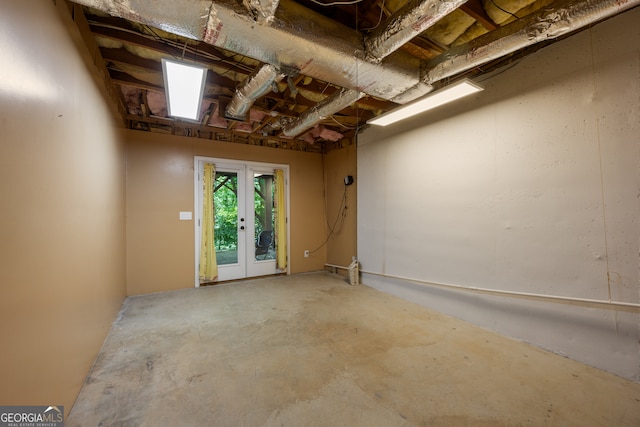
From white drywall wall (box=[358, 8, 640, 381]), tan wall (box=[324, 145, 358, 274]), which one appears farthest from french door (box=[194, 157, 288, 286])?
white drywall wall (box=[358, 8, 640, 381])

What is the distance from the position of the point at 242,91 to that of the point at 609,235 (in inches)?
137

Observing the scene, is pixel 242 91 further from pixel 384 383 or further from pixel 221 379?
pixel 384 383

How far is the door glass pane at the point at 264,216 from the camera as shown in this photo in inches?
192

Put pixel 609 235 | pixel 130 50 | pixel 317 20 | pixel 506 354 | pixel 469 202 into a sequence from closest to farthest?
1. pixel 317 20
2. pixel 609 235
3. pixel 506 354
4. pixel 130 50
5. pixel 469 202

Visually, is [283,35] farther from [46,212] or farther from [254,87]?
[46,212]

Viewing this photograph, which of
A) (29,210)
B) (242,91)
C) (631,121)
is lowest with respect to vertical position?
(29,210)

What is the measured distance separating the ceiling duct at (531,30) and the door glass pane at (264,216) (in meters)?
3.50

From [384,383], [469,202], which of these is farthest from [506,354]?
[469,202]

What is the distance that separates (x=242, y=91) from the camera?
2.64 m

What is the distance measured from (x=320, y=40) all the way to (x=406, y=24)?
0.60 meters

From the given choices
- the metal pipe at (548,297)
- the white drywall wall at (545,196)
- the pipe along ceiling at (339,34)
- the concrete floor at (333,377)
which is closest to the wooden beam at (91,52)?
the pipe along ceiling at (339,34)

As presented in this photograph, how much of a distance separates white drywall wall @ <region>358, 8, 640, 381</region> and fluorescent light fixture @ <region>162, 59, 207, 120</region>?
106 inches

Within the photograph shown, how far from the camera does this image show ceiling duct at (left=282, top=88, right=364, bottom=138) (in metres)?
2.71

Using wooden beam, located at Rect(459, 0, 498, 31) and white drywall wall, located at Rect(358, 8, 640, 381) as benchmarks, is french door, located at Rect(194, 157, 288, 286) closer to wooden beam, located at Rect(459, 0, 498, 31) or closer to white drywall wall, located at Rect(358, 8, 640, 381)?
white drywall wall, located at Rect(358, 8, 640, 381)
